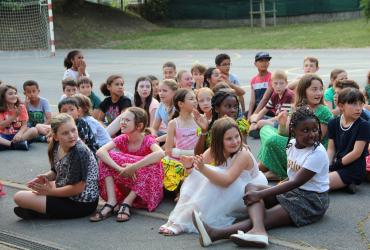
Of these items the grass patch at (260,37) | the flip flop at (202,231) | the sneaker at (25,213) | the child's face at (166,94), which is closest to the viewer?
the flip flop at (202,231)

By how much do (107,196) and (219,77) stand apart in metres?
3.45

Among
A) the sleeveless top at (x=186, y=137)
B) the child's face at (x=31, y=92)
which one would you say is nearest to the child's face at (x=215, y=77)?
the sleeveless top at (x=186, y=137)

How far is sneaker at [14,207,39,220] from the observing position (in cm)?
536

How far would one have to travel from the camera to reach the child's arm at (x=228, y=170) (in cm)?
470

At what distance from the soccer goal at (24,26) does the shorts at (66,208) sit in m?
22.8

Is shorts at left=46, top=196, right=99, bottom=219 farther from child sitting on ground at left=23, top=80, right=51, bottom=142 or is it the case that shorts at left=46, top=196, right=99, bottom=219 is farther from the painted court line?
child sitting on ground at left=23, top=80, right=51, bottom=142

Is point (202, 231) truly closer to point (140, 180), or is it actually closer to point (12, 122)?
point (140, 180)

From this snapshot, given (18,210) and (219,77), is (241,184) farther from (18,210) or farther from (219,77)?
(219,77)

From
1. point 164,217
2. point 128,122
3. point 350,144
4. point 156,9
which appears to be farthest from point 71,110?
point 156,9

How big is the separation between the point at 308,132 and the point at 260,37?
904 inches

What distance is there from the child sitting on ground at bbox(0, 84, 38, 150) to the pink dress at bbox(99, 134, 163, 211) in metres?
3.29

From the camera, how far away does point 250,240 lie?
4363 millimetres

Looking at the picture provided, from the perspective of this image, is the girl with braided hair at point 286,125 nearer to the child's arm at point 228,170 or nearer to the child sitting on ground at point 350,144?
the child sitting on ground at point 350,144

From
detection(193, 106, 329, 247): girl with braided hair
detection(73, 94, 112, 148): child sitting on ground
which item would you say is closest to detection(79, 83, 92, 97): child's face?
detection(73, 94, 112, 148): child sitting on ground
